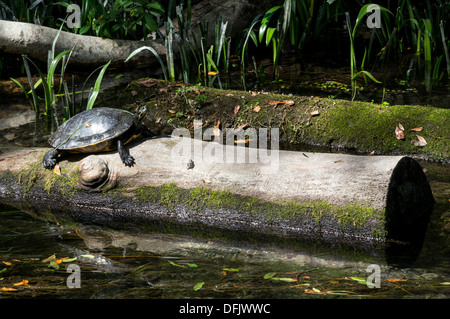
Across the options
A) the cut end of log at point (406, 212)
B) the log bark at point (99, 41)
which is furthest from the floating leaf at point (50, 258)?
the log bark at point (99, 41)

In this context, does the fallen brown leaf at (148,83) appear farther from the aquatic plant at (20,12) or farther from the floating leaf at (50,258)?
the floating leaf at (50,258)

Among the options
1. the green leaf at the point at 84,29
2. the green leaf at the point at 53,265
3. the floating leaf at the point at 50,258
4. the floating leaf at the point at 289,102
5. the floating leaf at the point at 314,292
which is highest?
the green leaf at the point at 84,29

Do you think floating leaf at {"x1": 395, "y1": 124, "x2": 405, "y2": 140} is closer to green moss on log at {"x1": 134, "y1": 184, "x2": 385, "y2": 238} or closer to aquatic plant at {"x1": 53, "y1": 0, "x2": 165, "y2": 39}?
green moss on log at {"x1": 134, "y1": 184, "x2": 385, "y2": 238}

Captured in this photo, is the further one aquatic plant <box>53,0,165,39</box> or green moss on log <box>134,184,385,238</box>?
aquatic plant <box>53,0,165,39</box>

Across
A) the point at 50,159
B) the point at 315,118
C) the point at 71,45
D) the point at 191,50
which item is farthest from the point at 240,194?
the point at 71,45

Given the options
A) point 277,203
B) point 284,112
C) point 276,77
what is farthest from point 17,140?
point 276,77

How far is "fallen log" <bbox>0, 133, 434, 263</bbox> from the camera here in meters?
3.26

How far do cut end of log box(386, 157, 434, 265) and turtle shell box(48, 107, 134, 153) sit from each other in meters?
2.18

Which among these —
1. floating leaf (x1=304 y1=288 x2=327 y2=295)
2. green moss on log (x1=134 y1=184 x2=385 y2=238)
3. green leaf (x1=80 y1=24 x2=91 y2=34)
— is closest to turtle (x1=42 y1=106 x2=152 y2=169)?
green moss on log (x1=134 y1=184 x2=385 y2=238)

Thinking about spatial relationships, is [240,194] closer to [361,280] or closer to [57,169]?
[361,280]

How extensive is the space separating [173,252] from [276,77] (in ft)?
16.2

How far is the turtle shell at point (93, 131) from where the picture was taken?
155 inches

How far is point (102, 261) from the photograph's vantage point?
3.09 m

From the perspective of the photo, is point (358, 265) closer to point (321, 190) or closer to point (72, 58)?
point (321, 190)
